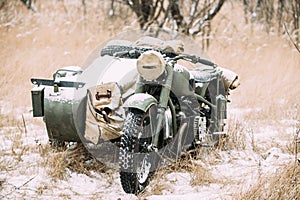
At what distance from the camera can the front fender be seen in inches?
118

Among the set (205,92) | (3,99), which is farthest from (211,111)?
(3,99)

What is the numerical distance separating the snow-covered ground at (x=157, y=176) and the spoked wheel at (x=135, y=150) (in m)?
0.07

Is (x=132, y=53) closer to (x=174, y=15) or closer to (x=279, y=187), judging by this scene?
(x=279, y=187)

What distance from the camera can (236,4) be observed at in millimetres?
12820

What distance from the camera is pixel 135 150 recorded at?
9.85 ft

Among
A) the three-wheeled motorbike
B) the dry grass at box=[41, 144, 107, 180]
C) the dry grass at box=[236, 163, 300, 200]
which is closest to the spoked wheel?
the three-wheeled motorbike

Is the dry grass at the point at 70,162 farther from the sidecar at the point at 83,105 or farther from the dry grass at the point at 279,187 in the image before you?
the dry grass at the point at 279,187

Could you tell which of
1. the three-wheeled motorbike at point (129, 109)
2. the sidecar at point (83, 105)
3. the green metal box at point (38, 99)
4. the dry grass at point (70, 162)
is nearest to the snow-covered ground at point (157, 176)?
the dry grass at point (70, 162)

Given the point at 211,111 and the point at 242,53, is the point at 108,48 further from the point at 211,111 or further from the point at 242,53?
the point at 242,53

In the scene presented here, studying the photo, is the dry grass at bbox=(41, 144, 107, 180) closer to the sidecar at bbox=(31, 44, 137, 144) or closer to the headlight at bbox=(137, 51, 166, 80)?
the sidecar at bbox=(31, 44, 137, 144)

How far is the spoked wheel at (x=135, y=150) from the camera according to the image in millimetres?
2963

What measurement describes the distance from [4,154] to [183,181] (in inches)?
53.0

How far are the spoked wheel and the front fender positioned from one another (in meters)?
0.05

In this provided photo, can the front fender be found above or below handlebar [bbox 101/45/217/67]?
below
